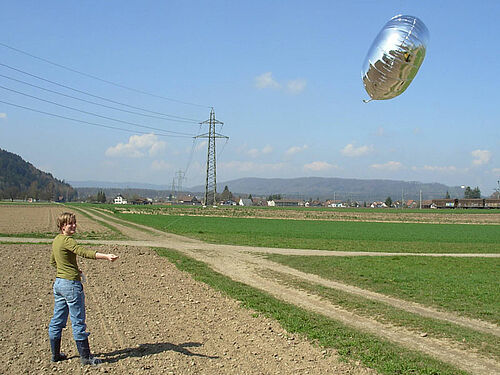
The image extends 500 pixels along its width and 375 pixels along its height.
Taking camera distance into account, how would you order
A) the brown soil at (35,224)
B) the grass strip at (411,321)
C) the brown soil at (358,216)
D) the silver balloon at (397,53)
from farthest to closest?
1. the brown soil at (358,216)
2. the brown soil at (35,224)
3. the grass strip at (411,321)
4. the silver balloon at (397,53)

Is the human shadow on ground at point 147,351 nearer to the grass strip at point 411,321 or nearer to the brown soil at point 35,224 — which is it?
the grass strip at point 411,321

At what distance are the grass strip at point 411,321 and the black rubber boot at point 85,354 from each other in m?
6.64

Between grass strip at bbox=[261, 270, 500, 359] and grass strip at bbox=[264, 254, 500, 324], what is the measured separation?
5.14 feet

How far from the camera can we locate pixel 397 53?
7.50 m

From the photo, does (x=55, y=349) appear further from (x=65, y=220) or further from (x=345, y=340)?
(x=345, y=340)

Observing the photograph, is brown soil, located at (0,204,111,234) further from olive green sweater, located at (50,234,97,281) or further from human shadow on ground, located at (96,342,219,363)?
olive green sweater, located at (50,234,97,281)

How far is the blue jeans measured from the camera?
7.55m

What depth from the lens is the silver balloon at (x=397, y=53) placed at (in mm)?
7449

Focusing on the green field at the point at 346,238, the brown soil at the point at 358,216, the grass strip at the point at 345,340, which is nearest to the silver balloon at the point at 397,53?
the grass strip at the point at 345,340

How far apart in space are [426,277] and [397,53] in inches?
526

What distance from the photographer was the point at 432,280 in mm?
17906

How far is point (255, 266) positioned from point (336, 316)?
999 cm

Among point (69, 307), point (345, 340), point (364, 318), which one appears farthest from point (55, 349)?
point (364, 318)

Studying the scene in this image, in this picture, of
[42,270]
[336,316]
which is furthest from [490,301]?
[42,270]
